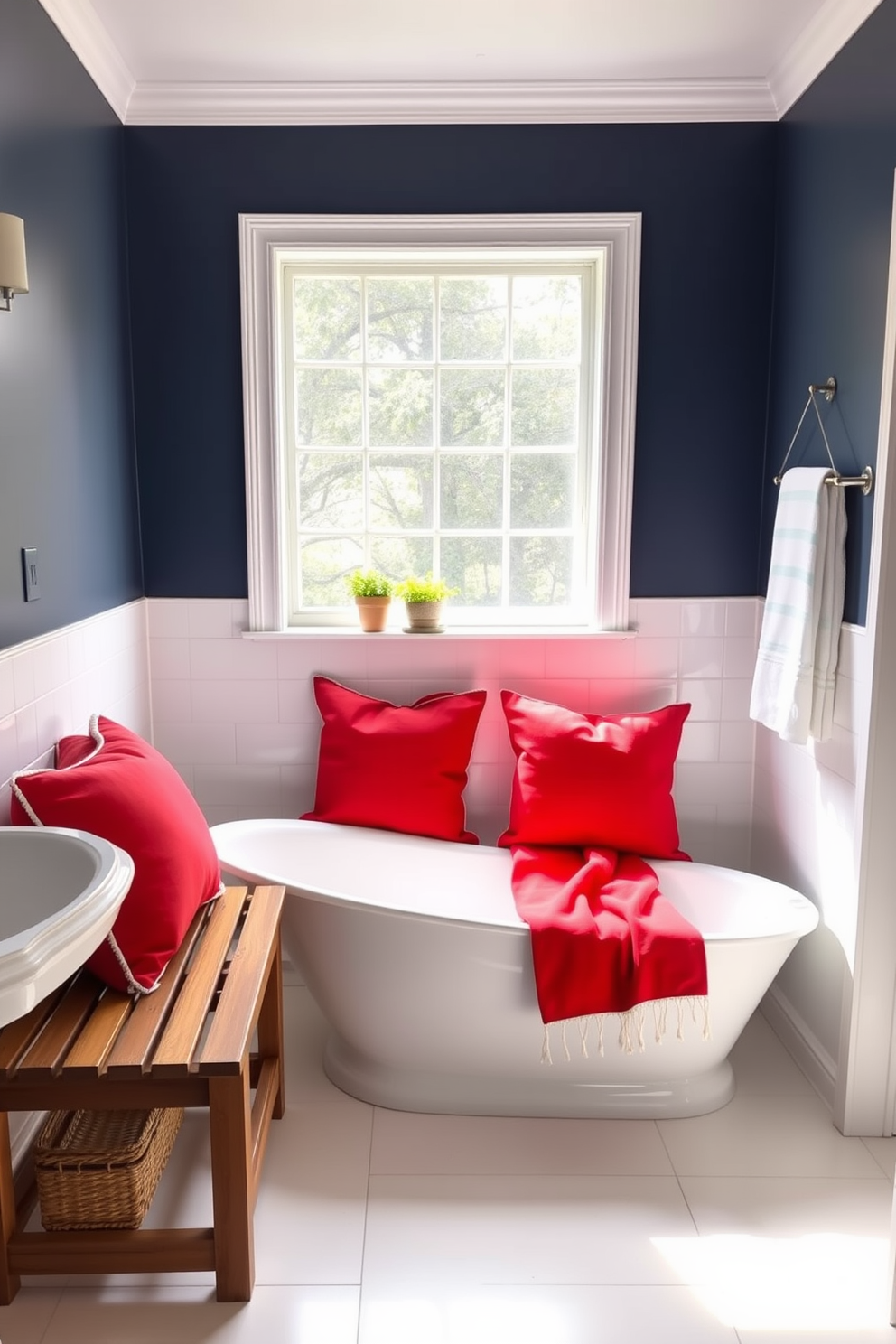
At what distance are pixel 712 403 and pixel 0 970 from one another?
9.12ft

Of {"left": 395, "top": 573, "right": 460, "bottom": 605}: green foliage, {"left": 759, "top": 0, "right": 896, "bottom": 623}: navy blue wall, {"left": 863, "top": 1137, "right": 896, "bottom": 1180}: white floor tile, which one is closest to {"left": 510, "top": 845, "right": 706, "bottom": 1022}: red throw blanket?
{"left": 863, "top": 1137, "right": 896, "bottom": 1180}: white floor tile

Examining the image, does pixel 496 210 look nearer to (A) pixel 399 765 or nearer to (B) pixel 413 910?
(A) pixel 399 765

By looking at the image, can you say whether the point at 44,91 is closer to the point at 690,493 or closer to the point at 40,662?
the point at 40,662

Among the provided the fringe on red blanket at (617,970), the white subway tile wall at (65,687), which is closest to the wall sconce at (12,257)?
the white subway tile wall at (65,687)

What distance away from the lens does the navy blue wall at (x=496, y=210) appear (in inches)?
124

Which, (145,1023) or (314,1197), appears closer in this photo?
(145,1023)

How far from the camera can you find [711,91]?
10.1ft

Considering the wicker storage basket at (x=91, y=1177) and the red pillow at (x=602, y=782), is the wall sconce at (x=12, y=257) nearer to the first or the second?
the wicker storage basket at (x=91, y=1177)

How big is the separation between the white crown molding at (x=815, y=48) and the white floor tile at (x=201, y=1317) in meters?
3.21

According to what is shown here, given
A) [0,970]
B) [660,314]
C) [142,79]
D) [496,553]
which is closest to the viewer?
[0,970]

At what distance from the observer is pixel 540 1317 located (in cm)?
199

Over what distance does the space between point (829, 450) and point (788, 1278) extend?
6.75 ft

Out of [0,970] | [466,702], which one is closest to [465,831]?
[466,702]

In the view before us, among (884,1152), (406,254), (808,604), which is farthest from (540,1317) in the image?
(406,254)
